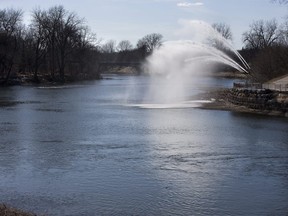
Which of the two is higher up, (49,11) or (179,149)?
(49,11)

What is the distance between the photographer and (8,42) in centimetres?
8025

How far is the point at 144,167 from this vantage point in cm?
1588

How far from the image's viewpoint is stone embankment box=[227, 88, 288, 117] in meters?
32.8

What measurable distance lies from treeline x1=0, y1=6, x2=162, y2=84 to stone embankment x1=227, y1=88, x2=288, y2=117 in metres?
47.5

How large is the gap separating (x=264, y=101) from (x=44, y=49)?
68582 mm

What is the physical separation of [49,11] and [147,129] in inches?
2959

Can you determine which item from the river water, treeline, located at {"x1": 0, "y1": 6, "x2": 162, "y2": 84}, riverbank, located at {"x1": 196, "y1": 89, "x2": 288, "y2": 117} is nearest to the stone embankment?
riverbank, located at {"x1": 196, "y1": 89, "x2": 288, "y2": 117}

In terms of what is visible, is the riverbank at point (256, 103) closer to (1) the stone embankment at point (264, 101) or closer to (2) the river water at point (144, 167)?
(1) the stone embankment at point (264, 101)

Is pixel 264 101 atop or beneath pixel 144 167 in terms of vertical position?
atop

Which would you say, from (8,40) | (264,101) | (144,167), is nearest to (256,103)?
(264,101)

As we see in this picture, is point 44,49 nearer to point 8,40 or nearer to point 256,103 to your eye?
point 8,40

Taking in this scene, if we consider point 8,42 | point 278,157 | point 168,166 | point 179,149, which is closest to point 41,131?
point 179,149

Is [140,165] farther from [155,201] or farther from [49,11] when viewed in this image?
[49,11]

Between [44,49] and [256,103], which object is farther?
[44,49]
